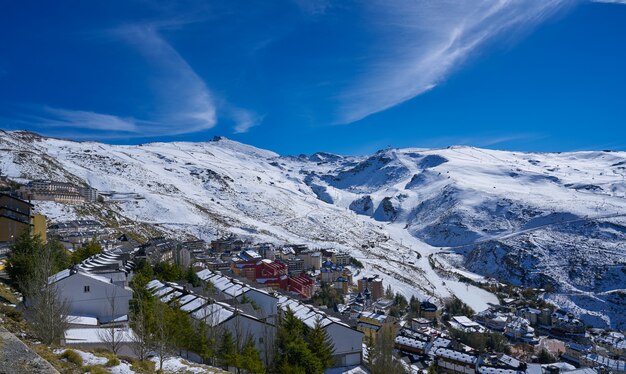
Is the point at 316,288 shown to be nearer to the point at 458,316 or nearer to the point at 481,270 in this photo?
the point at 458,316

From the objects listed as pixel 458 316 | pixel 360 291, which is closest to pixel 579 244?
A: pixel 458 316

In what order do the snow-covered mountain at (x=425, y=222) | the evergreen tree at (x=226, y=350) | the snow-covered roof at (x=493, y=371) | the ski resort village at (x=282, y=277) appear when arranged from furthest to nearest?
1. the snow-covered mountain at (x=425, y=222)
2. the snow-covered roof at (x=493, y=371)
3. the ski resort village at (x=282, y=277)
4. the evergreen tree at (x=226, y=350)

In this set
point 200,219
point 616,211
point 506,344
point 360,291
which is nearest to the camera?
point 506,344

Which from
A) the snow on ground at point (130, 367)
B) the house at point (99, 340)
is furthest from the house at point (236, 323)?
the snow on ground at point (130, 367)

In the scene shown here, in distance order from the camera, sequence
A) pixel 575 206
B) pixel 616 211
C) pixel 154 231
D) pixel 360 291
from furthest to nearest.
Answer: pixel 575 206
pixel 616 211
pixel 154 231
pixel 360 291

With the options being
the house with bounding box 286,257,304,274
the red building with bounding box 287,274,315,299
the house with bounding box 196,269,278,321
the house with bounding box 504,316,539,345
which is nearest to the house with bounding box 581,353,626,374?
the house with bounding box 504,316,539,345

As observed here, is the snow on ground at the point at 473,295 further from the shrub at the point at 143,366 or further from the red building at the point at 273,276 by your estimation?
the shrub at the point at 143,366
